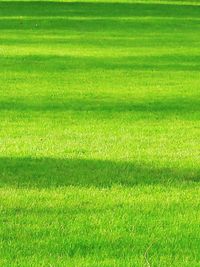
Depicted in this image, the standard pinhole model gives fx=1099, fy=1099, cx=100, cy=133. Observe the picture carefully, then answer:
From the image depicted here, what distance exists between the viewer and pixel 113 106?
1833cm

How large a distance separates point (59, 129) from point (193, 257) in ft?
23.4

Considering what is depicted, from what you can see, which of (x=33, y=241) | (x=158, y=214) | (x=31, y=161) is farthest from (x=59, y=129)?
(x=33, y=241)

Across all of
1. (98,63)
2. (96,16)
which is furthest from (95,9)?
(98,63)

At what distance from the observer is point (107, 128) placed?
15.3 m

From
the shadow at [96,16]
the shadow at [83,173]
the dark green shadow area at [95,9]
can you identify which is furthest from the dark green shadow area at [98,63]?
the dark green shadow area at [95,9]

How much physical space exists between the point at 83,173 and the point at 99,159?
945mm

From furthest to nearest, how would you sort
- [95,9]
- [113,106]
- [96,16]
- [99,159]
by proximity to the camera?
1. [95,9]
2. [96,16]
3. [113,106]
4. [99,159]

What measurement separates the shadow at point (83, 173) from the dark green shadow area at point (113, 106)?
4995 mm

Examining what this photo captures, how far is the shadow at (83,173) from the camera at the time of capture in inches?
432

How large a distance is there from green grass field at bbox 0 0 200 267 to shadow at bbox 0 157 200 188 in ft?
0.04

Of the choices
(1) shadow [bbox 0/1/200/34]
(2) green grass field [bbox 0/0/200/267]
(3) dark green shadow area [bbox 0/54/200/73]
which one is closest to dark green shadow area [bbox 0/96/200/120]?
(2) green grass field [bbox 0/0/200/267]

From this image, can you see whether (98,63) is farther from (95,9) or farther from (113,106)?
(95,9)

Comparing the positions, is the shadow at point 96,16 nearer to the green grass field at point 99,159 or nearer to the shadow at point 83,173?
the green grass field at point 99,159

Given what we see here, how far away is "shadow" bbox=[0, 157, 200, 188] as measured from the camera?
11.0 meters
